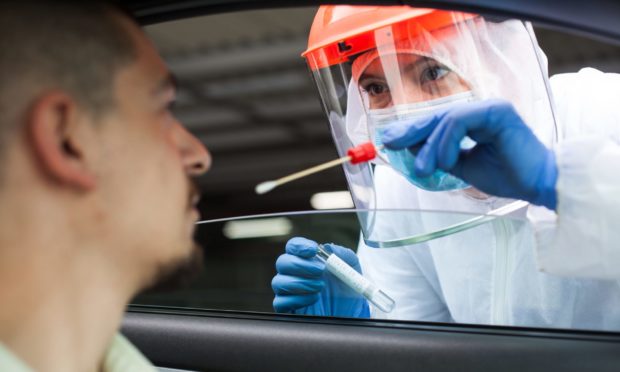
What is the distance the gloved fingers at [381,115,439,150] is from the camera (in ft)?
3.83

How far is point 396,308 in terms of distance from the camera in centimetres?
167

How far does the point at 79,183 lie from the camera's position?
766mm

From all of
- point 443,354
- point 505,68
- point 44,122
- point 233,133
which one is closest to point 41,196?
point 44,122

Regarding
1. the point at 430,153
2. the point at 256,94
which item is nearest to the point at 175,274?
the point at 430,153

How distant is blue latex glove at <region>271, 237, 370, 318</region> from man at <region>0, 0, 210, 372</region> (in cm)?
77

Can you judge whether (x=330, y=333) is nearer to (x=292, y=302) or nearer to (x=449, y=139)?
(x=292, y=302)

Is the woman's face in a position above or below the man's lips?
above

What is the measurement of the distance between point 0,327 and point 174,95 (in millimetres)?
346

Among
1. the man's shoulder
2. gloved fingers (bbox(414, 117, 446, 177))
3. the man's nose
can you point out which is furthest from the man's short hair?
gloved fingers (bbox(414, 117, 446, 177))

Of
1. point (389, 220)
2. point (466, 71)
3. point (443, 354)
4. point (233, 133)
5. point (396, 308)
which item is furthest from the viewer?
point (233, 133)

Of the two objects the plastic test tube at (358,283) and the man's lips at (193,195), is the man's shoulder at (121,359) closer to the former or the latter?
the man's lips at (193,195)

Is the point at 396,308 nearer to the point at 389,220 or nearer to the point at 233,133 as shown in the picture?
the point at 389,220

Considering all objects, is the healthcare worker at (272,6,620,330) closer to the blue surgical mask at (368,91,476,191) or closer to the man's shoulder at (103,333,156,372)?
the blue surgical mask at (368,91,476,191)

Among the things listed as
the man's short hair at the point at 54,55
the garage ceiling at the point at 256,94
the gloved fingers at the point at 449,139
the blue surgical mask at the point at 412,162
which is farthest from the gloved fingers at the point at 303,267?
the garage ceiling at the point at 256,94
